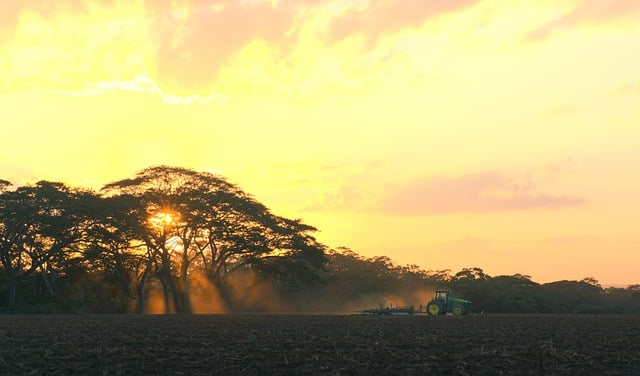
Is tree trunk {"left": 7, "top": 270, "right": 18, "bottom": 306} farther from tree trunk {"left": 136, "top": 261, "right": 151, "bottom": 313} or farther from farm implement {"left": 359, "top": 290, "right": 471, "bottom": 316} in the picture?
farm implement {"left": 359, "top": 290, "right": 471, "bottom": 316}

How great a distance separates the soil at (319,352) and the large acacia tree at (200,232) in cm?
3366

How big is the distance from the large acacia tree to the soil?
33.7 m

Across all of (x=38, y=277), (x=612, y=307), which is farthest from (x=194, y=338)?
(x=612, y=307)

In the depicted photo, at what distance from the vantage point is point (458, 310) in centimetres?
5509

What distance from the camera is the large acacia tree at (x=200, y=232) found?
6644cm

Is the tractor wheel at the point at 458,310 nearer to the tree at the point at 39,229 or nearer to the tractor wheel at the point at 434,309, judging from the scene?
the tractor wheel at the point at 434,309

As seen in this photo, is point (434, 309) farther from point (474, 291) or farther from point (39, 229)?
point (39, 229)

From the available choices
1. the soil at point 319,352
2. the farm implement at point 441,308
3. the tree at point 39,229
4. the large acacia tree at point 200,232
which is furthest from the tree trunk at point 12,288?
the farm implement at point 441,308

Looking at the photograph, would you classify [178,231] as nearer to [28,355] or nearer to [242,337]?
[242,337]

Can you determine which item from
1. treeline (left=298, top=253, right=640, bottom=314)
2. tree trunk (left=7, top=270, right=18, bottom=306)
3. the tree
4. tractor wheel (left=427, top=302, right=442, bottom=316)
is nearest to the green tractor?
tractor wheel (left=427, top=302, right=442, bottom=316)

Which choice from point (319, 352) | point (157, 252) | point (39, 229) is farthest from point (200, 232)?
point (319, 352)

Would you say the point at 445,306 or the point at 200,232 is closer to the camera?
the point at 445,306

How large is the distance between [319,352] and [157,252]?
155ft

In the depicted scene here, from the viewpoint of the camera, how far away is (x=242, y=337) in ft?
95.3
